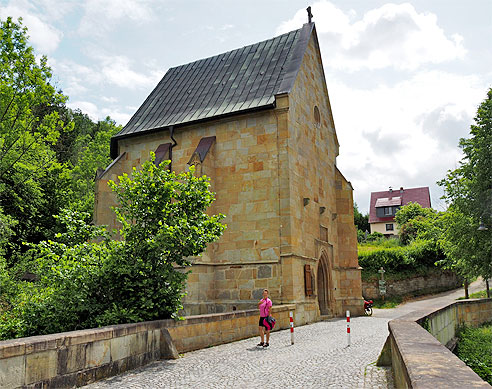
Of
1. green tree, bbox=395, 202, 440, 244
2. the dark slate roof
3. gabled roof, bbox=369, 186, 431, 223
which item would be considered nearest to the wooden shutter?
the dark slate roof

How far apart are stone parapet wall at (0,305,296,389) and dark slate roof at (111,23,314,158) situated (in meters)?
9.80

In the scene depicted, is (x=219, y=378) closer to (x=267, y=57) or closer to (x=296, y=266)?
(x=296, y=266)

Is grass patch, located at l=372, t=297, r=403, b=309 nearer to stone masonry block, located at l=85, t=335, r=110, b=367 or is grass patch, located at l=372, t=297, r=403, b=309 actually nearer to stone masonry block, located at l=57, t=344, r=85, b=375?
stone masonry block, located at l=85, t=335, r=110, b=367

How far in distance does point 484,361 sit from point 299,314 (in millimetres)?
6062

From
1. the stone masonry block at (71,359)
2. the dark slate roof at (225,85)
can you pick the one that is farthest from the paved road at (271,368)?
the dark slate roof at (225,85)

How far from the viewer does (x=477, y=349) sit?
12.2 meters

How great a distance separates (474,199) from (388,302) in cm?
1375

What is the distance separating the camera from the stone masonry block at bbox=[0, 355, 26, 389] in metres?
5.14

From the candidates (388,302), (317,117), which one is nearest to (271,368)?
(317,117)

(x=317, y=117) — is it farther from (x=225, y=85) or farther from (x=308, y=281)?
(x=308, y=281)

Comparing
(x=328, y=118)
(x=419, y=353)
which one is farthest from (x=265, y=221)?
(x=419, y=353)

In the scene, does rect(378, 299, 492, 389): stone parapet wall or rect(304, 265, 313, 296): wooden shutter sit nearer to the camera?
rect(378, 299, 492, 389): stone parapet wall

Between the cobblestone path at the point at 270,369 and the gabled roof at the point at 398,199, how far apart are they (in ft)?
196

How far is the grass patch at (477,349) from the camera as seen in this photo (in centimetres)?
973
